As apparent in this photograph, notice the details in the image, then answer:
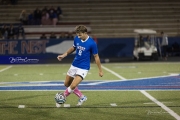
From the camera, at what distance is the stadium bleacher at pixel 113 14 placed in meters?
32.9

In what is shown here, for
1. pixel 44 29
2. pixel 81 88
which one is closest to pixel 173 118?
pixel 81 88

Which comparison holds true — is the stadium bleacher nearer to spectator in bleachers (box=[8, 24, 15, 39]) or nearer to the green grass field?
spectator in bleachers (box=[8, 24, 15, 39])

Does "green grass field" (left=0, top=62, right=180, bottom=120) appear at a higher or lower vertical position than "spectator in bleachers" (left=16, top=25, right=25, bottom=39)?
higher

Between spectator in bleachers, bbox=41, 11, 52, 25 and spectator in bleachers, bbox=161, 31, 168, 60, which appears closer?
spectator in bleachers, bbox=161, 31, 168, 60

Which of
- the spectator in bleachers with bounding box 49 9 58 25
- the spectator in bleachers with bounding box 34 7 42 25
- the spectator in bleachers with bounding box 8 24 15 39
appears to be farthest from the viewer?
the spectator in bleachers with bounding box 49 9 58 25

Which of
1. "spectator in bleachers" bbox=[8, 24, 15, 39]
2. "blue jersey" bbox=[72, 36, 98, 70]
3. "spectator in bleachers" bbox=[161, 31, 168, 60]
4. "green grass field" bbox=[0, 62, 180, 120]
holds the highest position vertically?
"blue jersey" bbox=[72, 36, 98, 70]

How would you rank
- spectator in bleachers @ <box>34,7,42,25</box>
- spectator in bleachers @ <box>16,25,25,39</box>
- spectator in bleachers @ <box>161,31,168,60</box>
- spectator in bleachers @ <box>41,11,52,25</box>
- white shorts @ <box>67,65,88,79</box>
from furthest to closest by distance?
spectator in bleachers @ <box>41,11,52,25</box>
spectator in bleachers @ <box>34,7,42,25</box>
spectator in bleachers @ <box>16,25,25,39</box>
spectator in bleachers @ <box>161,31,168,60</box>
white shorts @ <box>67,65,88,79</box>

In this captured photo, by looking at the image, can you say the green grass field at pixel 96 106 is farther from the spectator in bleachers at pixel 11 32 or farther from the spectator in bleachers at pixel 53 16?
the spectator in bleachers at pixel 53 16

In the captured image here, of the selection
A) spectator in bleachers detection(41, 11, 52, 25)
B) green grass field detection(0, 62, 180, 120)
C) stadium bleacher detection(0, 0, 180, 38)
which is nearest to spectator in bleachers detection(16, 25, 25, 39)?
spectator in bleachers detection(41, 11, 52, 25)

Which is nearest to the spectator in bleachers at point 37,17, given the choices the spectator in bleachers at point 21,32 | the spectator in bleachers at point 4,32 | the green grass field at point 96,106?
the spectator in bleachers at point 21,32

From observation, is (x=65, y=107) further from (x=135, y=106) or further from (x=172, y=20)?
(x=172, y=20)

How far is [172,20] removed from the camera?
3400 cm

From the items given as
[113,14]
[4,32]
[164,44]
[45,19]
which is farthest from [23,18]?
[164,44]

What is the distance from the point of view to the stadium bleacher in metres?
32.9
